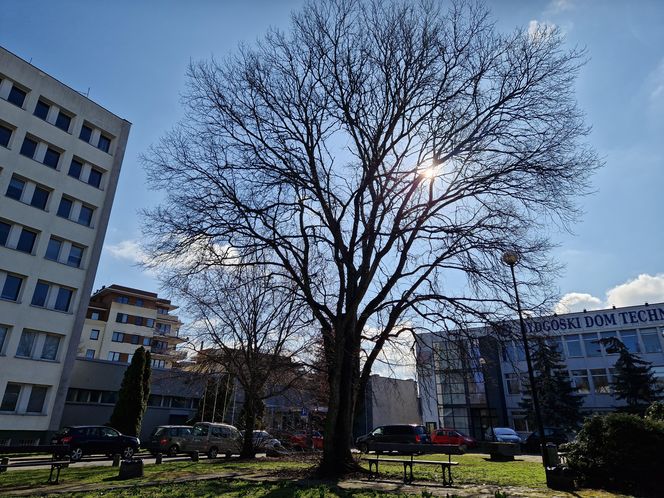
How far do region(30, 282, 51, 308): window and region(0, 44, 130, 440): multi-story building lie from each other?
7 cm

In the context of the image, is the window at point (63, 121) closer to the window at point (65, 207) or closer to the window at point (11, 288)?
the window at point (65, 207)

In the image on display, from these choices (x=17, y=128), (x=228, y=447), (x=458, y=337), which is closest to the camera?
(x=458, y=337)

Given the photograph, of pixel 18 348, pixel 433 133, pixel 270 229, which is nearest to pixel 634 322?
pixel 433 133

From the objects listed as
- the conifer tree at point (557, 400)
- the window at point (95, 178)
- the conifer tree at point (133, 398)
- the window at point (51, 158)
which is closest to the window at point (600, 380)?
the conifer tree at point (557, 400)

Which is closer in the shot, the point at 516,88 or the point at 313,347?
the point at 516,88

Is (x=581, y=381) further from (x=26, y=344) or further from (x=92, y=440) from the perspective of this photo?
(x=26, y=344)

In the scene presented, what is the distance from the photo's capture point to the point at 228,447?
27094mm

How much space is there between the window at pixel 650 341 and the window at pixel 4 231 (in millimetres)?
56087

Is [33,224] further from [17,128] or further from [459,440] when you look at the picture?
[459,440]

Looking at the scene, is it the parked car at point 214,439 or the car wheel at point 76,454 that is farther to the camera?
the parked car at point 214,439

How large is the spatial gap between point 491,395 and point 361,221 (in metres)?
38.4

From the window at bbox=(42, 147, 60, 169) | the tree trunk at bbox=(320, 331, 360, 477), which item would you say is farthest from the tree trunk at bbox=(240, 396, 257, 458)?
the window at bbox=(42, 147, 60, 169)

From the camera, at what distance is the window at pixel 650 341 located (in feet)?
138

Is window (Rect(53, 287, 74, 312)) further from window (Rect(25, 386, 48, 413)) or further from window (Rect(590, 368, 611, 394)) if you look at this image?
window (Rect(590, 368, 611, 394))
